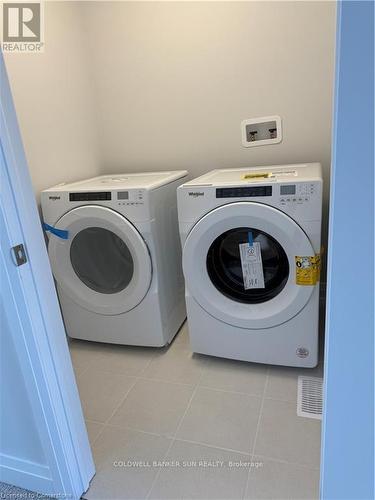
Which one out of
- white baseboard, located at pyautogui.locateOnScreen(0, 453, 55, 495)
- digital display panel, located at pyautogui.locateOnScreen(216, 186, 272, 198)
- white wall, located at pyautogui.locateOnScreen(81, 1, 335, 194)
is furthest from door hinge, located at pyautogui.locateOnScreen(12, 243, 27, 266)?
white wall, located at pyautogui.locateOnScreen(81, 1, 335, 194)

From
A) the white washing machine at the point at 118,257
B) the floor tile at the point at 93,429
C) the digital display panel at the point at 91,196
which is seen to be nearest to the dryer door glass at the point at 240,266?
the white washing machine at the point at 118,257

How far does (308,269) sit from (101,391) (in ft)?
3.43

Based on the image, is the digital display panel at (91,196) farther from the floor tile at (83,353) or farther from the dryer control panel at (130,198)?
the floor tile at (83,353)

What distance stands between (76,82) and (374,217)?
77.6 inches

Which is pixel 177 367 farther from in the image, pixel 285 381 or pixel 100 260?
pixel 100 260

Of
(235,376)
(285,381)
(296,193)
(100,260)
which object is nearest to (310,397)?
(285,381)

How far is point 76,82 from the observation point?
6.46 feet

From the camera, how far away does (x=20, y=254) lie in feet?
2.71

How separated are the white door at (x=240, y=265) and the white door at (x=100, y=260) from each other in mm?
254

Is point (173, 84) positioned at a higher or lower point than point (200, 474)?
higher

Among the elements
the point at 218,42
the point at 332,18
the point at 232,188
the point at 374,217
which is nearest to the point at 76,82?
the point at 218,42

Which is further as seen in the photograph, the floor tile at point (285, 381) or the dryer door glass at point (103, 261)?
the dryer door glass at point (103, 261)

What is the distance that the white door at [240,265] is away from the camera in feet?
4.32

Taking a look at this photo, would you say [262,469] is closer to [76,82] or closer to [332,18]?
[332,18]
